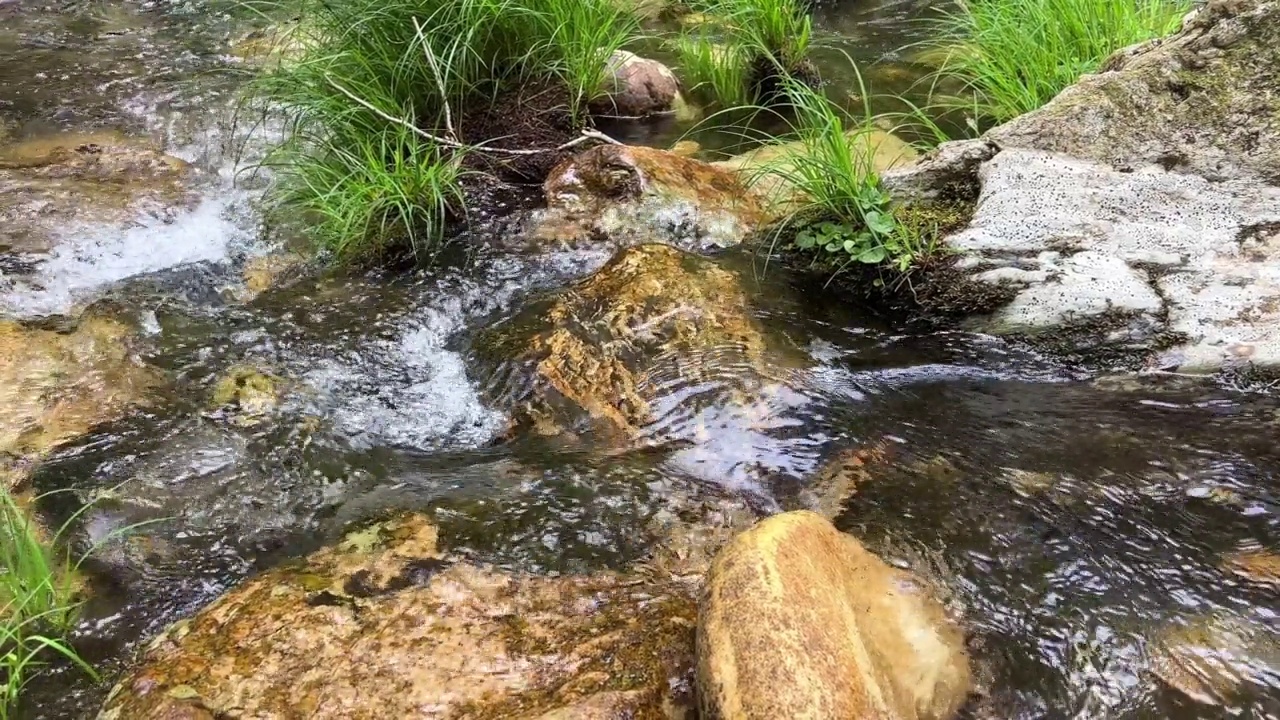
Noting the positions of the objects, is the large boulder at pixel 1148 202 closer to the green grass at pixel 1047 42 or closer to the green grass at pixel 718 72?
the green grass at pixel 1047 42

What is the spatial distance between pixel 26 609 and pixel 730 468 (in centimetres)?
181

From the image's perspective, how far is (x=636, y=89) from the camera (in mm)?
5012

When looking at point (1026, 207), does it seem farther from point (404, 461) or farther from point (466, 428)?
point (404, 461)

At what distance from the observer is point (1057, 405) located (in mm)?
2428

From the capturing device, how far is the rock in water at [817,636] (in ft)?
4.61

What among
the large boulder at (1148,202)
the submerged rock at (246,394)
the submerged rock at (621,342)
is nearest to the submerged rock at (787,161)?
the large boulder at (1148,202)

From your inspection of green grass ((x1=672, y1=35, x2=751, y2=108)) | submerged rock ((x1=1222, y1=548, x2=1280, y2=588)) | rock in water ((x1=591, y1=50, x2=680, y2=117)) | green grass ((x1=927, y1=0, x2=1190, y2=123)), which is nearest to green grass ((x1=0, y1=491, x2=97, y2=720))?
submerged rock ((x1=1222, y1=548, x2=1280, y2=588))

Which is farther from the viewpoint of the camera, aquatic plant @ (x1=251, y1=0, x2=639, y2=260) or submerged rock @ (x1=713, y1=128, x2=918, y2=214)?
aquatic plant @ (x1=251, y1=0, x2=639, y2=260)

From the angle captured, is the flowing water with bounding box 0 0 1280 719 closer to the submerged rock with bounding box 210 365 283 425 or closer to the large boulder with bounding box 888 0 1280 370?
the submerged rock with bounding box 210 365 283 425

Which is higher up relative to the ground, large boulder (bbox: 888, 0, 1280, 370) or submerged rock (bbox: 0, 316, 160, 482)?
large boulder (bbox: 888, 0, 1280, 370)

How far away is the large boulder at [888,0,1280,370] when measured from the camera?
248cm

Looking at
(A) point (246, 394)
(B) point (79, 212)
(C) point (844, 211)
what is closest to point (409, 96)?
(B) point (79, 212)

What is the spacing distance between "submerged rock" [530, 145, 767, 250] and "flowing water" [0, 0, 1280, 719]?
19cm

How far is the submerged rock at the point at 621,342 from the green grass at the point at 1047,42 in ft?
6.08
